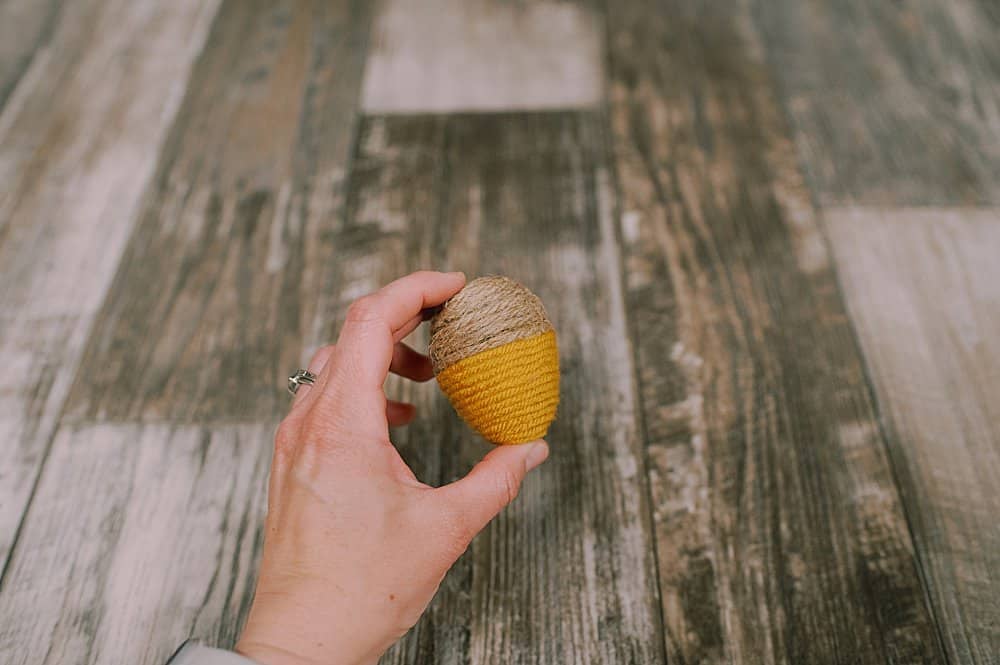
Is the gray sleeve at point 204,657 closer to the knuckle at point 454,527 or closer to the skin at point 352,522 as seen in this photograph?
the skin at point 352,522

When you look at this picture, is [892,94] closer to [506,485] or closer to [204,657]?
[506,485]

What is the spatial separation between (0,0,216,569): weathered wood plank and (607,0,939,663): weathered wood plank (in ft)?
2.62

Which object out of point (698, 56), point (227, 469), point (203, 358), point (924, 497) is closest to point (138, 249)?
point (203, 358)

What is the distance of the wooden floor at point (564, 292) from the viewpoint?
0.81 m

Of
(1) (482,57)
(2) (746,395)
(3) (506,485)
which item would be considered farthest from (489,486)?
(1) (482,57)

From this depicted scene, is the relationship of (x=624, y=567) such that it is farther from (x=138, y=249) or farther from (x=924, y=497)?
(x=138, y=249)

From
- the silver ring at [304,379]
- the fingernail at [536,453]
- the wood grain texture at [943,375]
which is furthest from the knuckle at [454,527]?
the wood grain texture at [943,375]

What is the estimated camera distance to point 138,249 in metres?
1.12

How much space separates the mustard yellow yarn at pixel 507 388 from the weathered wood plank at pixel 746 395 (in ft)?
0.83

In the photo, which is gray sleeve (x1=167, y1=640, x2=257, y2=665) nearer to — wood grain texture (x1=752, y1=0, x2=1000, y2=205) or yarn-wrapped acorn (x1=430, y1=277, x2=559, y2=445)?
yarn-wrapped acorn (x1=430, y1=277, x2=559, y2=445)

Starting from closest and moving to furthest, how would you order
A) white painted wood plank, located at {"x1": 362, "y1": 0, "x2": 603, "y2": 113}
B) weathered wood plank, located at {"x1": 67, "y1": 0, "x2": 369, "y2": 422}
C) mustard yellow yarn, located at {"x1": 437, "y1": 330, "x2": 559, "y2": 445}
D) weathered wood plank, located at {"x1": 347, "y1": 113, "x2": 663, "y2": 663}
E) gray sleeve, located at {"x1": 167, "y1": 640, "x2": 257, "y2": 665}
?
gray sleeve, located at {"x1": 167, "y1": 640, "x2": 257, "y2": 665} → mustard yellow yarn, located at {"x1": 437, "y1": 330, "x2": 559, "y2": 445} → weathered wood plank, located at {"x1": 347, "y1": 113, "x2": 663, "y2": 663} → weathered wood plank, located at {"x1": 67, "y1": 0, "x2": 369, "y2": 422} → white painted wood plank, located at {"x1": 362, "y1": 0, "x2": 603, "y2": 113}

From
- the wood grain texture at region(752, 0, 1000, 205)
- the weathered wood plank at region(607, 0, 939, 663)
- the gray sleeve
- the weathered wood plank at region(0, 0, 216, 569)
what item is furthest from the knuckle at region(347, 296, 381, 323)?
the wood grain texture at region(752, 0, 1000, 205)

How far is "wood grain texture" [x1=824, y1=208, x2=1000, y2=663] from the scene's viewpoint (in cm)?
82

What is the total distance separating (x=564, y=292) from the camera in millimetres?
1043
